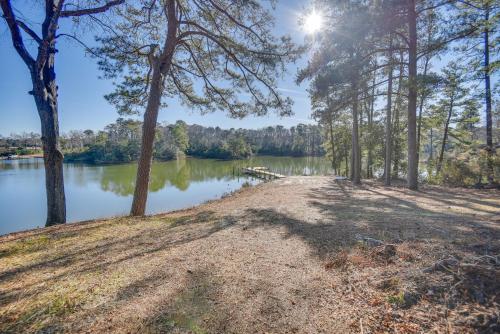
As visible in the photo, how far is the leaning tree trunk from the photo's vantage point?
14.6 feet

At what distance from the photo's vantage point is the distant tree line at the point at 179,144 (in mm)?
51062

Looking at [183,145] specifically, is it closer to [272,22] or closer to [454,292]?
[272,22]

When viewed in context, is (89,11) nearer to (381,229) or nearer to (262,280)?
(262,280)

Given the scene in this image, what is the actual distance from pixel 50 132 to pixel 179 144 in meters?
55.5

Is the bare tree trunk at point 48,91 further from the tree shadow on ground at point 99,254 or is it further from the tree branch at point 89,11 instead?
the tree shadow on ground at point 99,254

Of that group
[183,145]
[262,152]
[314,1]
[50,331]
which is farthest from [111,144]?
[50,331]

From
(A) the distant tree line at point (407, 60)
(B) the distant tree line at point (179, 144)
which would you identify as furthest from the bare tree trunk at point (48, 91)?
(B) the distant tree line at point (179, 144)

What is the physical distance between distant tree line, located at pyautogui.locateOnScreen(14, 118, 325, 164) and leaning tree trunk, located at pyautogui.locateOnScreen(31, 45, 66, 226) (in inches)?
1634

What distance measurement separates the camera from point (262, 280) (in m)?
2.20

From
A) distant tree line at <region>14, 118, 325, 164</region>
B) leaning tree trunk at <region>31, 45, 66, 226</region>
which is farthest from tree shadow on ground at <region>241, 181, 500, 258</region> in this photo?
distant tree line at <region>14, 118, 325, 164</region>

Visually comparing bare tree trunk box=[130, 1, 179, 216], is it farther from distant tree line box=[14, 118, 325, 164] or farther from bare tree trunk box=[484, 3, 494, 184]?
distant tree line box=[14, 118, 325, 164]

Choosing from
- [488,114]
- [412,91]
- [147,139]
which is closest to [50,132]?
[147,139]

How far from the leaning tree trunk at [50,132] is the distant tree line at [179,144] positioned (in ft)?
136

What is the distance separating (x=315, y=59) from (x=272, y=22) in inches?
114
